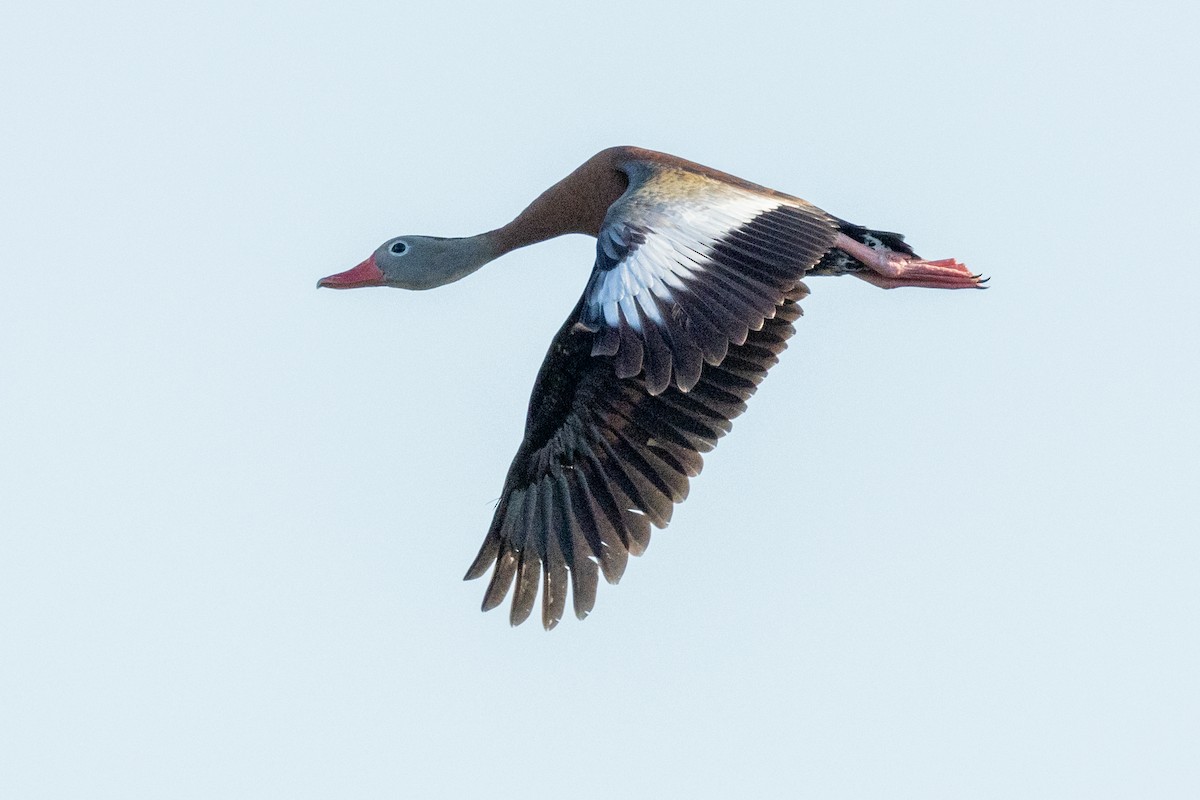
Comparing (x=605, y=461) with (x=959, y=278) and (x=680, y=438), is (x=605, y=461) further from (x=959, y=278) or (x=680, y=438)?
(x=959, y=278)

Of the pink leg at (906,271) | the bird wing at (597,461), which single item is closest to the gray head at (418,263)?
the bird wing at (597,461)

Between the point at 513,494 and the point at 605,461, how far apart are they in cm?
48

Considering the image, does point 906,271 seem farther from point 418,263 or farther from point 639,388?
point 418,263

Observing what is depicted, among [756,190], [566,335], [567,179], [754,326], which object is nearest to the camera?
[754,326]

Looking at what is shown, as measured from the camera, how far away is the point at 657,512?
29.7ft

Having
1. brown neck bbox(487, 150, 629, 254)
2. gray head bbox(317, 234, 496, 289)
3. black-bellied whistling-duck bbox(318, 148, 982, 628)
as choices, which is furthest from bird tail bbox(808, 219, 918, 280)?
gray head bbox(317, 234, 496, 289)

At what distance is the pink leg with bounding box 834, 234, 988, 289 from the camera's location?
384 inches

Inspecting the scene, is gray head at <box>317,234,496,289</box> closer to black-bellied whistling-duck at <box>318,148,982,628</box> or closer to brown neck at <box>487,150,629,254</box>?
brown neck at <box>487,150,629,254</box>

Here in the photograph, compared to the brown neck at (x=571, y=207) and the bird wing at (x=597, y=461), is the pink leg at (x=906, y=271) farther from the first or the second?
the brown neck at (x=571, y=207)

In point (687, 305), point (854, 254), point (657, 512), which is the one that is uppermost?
point (854, 254)

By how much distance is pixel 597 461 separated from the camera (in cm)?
912

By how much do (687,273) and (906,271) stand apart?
1964 millimetres

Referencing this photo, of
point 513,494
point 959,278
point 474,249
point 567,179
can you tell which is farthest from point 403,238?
point 959,278

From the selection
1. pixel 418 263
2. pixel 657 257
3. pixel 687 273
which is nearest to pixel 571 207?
pixel 418 263
